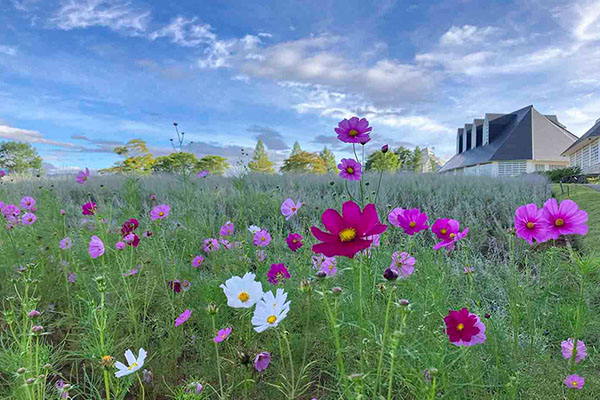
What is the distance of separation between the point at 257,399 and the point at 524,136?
84.4 ft

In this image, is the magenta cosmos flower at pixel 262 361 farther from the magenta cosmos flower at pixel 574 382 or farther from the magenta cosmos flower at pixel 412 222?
the magenta cosmos flower at pixel 574 382

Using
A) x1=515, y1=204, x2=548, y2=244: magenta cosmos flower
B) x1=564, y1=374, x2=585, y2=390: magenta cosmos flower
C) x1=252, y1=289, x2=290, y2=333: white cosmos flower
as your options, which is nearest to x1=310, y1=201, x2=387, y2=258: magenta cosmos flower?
x1=252, y1=289, x2=290, y2=333: white cosmos flower

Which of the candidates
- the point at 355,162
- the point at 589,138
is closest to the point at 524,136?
the point at 589,138

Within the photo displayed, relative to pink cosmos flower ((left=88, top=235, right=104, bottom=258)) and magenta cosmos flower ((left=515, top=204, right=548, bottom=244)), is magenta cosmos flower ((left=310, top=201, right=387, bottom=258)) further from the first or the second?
pink cosmos flower ((left=88, top=235, right=104, bottom=258))

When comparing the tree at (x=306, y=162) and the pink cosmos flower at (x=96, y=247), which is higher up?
the tree at (x=306, y=162)

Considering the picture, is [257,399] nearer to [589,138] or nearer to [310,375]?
[310,375]

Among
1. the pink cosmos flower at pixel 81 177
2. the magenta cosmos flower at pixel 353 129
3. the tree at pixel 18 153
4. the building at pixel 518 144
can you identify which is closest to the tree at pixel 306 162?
the building at pixel 518 144

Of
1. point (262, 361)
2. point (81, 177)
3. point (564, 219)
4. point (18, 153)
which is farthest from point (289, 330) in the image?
point (18, 153)

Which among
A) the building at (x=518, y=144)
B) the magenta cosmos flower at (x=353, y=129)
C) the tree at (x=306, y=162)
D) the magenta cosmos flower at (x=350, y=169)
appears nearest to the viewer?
the magenta cosmos flower at (x=353, y=129)

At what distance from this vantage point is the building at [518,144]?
69.3 ft

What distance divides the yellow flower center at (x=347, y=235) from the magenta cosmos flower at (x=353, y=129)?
30.7 inches

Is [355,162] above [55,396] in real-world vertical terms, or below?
above

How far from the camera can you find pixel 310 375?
1441 mm

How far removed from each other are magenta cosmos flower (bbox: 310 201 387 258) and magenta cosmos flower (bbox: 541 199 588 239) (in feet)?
2.58
